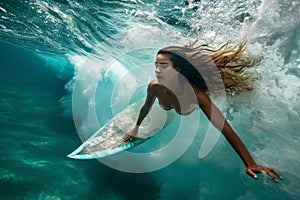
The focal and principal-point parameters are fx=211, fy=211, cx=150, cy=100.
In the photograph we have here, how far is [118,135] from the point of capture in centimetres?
567

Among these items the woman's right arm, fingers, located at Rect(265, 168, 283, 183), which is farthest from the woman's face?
fingers, located at Rect(265, 168, 283, 183)

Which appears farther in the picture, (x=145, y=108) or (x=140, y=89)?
(x=140, y=89)

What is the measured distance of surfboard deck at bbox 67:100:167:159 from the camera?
5.08 meters

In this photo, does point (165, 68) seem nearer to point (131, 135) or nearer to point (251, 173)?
point (251, 173)

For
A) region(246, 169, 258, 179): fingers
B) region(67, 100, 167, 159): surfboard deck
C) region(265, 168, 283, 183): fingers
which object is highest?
region(265, 168, 283, 183): fingers

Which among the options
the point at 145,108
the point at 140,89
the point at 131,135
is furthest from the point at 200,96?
the point at 140,89

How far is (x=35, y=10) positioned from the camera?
39.2 feet

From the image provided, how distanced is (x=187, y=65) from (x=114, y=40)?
11.9 meters

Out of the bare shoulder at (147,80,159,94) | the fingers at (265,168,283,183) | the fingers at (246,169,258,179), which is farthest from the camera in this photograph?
the bare shoulder at (147,80,159,94)

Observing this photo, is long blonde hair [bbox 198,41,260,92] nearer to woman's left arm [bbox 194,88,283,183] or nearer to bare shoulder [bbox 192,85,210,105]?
bare shoulder [bbox 192,85,210,105]

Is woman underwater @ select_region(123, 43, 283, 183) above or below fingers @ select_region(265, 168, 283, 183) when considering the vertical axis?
above

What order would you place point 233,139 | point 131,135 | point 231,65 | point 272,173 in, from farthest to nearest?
point 131,135 → point 231,65 → point 233,139 → point 272,173

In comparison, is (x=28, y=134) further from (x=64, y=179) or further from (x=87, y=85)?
(x=87, y=85)

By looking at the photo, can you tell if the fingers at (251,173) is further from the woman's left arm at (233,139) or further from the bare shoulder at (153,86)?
the bare shoulder at (153,86)
